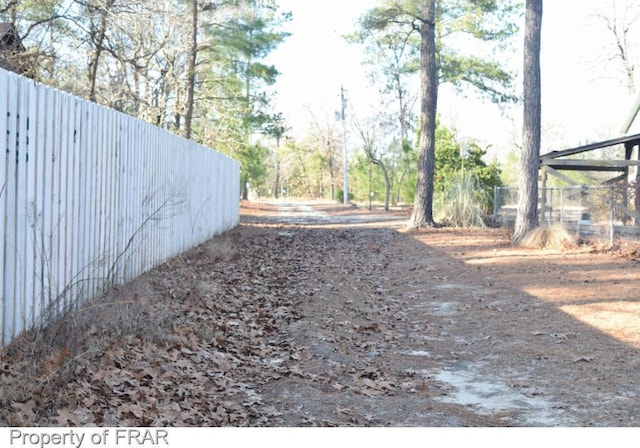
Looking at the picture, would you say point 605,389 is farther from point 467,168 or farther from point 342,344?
point 467,168

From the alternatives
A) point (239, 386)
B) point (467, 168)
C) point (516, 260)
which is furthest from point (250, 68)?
point (239, 386)

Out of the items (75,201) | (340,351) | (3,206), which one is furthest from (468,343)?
(3,206)

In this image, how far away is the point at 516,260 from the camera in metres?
13.4

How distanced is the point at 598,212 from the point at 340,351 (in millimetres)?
10516

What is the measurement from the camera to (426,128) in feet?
72.2

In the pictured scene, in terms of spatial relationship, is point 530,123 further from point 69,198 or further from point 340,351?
point 69,198

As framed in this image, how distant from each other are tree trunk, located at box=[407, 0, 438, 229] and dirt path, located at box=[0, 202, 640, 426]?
9.49 metres

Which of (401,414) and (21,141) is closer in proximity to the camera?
(401,414)

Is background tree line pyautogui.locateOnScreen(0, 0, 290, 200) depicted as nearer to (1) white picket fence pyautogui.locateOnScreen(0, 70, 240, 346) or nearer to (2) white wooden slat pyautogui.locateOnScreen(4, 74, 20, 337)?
(1) white picket fence pyautogui.locateOnScreen(0, 70, 240, 346)

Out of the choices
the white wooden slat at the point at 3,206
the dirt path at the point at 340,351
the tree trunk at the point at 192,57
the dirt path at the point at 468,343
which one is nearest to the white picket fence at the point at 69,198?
the white wooden slat at the point at 3,206

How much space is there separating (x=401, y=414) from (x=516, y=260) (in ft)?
29.2

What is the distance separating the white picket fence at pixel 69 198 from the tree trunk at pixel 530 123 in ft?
26.9

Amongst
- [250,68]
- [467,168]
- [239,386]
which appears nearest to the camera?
[239,386]

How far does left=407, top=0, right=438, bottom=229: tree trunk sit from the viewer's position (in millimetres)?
21562
